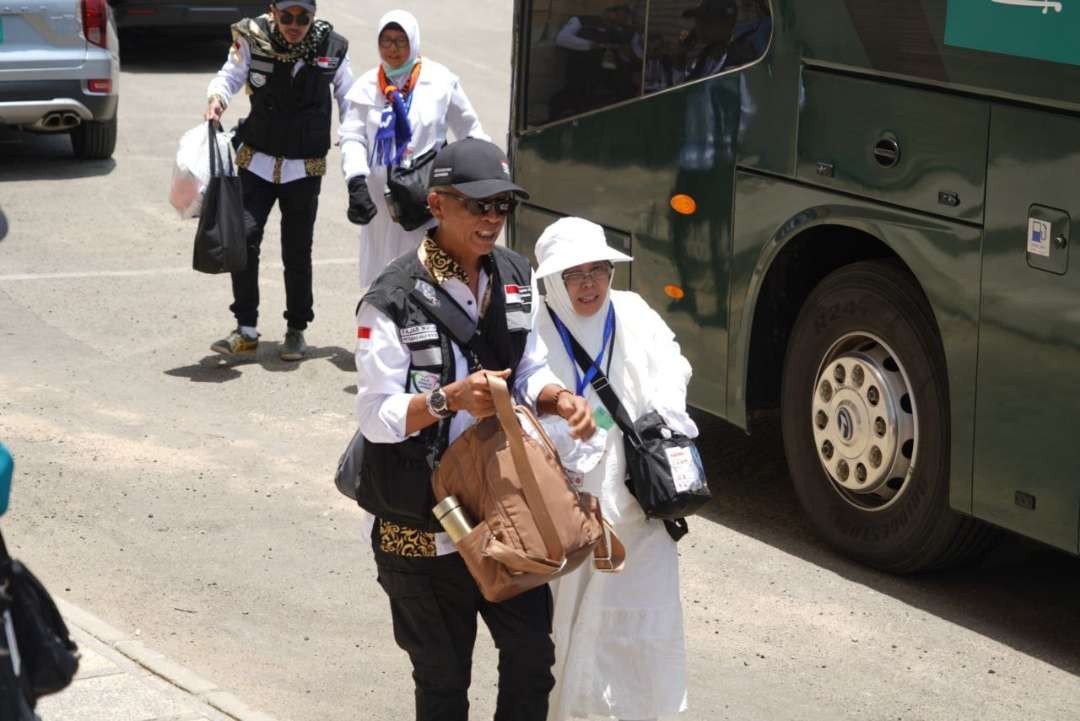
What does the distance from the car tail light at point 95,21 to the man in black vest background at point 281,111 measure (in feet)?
14.0

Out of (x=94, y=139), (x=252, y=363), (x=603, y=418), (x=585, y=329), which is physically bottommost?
(x=252, y=363)

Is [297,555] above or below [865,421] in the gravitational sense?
below

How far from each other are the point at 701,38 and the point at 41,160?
26.8ft

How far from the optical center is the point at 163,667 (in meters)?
5.78

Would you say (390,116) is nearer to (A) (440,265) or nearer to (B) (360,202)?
(B) (360,202)

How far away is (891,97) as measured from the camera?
6637 millimetres

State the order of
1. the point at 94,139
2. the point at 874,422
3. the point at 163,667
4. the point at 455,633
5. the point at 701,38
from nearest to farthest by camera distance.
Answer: the point at 455,633, the point at 163,667, the point at 874,422, the point at 701,38, the point at 94,139

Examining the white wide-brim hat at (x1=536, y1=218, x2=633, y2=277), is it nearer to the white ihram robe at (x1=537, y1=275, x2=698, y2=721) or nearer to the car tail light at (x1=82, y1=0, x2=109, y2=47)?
the white ihram robe at (x1=537, y1=275, x2=698, y2=721)

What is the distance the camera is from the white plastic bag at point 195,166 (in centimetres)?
922

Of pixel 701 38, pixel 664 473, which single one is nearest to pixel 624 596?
pixel 664 473

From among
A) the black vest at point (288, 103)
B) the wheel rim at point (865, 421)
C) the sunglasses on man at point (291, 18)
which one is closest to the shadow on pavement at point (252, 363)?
the black vest at point (288, 103)

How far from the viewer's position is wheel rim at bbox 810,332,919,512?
22.5ft

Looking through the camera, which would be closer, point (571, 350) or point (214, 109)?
point (571, 350)

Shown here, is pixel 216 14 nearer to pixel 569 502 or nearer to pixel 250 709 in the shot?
pixel 250 709
